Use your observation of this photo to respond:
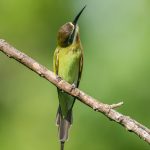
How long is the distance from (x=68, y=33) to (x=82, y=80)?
5.25 ft

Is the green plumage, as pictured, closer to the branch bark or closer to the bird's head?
the bird's head

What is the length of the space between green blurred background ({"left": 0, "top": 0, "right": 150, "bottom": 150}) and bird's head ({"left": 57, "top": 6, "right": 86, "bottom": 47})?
2.41 ft

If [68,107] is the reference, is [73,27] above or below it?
above

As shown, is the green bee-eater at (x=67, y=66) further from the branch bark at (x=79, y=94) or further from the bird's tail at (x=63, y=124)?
the branch bark at (x=79, y=94)

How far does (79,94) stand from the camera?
12.1ft

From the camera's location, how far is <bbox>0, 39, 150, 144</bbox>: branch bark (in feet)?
11.6

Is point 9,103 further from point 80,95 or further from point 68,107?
point 80,95

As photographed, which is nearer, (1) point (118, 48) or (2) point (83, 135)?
(2) point (83, 135)

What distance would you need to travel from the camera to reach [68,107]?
4.68 metres

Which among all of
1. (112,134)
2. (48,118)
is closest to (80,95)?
(112,134)

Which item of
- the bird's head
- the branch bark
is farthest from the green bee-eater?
the branch bark

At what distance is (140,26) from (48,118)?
1077 mm

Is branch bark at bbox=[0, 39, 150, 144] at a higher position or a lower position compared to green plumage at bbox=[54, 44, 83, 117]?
lower

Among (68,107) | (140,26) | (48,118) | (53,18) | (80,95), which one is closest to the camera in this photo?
(80,95)
